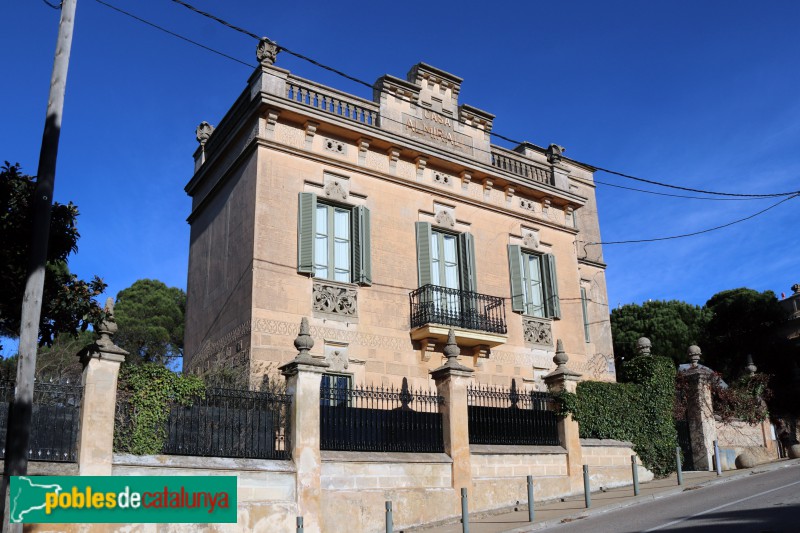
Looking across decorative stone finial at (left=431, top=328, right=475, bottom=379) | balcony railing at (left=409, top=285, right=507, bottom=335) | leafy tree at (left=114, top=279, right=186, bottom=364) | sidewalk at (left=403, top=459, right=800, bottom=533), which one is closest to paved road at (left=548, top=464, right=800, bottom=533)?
sidewalk at (left=403, top=459, right=800, bottom=533)

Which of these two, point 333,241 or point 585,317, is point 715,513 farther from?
point 585,317

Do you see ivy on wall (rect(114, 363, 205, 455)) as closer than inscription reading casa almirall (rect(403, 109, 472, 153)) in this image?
Yes

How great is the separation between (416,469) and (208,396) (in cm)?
433

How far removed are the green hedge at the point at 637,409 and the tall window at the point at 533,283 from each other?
2.82m

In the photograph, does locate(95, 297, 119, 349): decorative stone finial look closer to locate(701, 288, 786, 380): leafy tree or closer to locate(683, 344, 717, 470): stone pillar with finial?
locate(683, 344, 717, 470): stone pillar with finial

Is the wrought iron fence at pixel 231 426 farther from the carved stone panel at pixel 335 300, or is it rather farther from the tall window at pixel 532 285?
the tall window at pixel 532 285

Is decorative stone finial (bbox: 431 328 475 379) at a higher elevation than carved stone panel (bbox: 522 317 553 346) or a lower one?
lower

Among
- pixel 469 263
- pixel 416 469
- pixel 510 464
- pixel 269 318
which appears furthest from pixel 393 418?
pixel 469 263

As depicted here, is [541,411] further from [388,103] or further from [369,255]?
[388,103]

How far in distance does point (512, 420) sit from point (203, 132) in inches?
492

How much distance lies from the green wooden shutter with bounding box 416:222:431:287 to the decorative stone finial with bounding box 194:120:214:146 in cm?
701

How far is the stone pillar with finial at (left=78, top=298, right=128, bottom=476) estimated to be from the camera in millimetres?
11094

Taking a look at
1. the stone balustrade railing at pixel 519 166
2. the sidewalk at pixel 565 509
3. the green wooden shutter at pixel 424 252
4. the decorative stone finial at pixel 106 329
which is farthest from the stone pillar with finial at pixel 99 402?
the stone balustrade railing at pixel 519 166

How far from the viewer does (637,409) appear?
1991 cm
